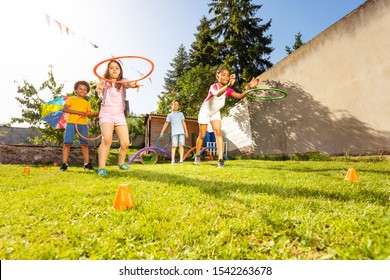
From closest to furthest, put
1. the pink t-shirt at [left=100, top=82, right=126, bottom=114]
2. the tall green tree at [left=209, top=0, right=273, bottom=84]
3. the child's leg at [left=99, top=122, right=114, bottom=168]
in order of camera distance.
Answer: the child's leg at [left=99, top=122, right=114, bottom=168] → the pink t-shirt at [left=100, top=82, right=126, bottom=114] → the tall green tree at [left=209, top=0, right=273, bottom=84]

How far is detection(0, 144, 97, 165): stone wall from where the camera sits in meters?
9.20

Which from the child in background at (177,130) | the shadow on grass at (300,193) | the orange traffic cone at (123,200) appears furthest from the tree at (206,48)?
the orange traffic cone at (123,200)

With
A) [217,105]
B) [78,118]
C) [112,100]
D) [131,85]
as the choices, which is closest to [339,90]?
[217,105]

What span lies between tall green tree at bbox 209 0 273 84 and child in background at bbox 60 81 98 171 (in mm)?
13802

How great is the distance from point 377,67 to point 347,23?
79.7 inches

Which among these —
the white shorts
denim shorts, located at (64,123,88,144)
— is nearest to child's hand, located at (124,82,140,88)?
denim shorts, located at (64,123,88,144)

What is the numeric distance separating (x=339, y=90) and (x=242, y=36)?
12.3 meters

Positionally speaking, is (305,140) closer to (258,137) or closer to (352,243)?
(258,137)

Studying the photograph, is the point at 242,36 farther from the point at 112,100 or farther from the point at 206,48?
the point at 112,100

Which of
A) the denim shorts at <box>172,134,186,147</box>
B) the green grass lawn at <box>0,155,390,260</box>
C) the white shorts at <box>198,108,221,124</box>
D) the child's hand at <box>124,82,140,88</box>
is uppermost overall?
the child's hand at <box>124,82,140,88</box>

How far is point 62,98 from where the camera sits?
10352mm

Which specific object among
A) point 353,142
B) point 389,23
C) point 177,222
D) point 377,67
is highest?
point 389,23

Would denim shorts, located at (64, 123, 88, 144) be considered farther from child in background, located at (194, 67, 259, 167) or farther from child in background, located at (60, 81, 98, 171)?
child in background, located at (194, 67, 259, 167)
